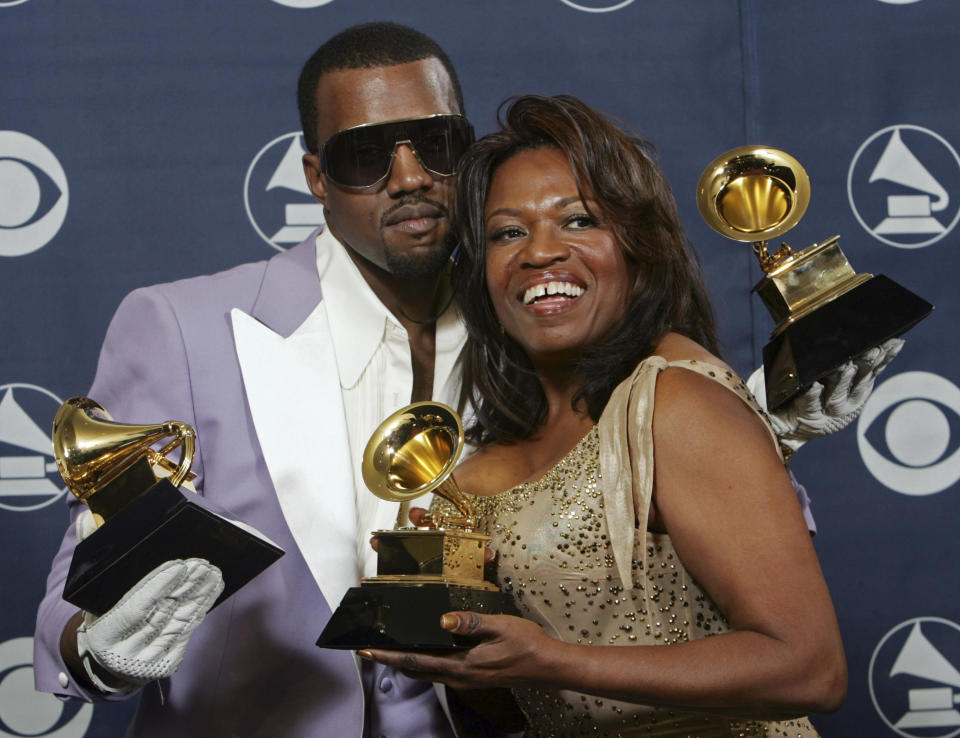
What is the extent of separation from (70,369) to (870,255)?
2.11 meters

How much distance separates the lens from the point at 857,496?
288cm

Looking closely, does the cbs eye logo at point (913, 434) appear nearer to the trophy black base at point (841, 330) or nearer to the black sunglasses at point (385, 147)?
the trophy black base at point (841, 330)

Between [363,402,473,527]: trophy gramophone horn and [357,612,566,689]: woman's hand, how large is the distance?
0.31 metres

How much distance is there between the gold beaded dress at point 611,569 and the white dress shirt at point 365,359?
420mm

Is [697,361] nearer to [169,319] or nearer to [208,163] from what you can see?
[169,319]

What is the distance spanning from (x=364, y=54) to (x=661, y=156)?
37.2 inches

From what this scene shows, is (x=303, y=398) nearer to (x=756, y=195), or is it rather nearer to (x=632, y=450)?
(x=632, y=450)

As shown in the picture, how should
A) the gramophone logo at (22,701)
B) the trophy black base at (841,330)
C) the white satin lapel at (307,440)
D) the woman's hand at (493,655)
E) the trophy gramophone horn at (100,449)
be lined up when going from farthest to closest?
1. the gramophone logo at (22,701)
2. the white satin lapel at (307,440)
3. the trophy black base at (841,330)
4. the trophy gramophone horn at (100,449)
5. the woman's hand at (493,655)

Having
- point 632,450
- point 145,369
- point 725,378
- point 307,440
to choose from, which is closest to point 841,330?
point 725,378

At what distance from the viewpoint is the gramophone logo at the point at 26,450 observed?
107 inches

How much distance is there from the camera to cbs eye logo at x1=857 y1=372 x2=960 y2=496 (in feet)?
9.43

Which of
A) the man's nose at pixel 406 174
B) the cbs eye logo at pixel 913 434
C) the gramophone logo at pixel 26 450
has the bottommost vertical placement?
the cbs eye logo at pixel 913 434

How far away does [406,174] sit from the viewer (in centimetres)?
217

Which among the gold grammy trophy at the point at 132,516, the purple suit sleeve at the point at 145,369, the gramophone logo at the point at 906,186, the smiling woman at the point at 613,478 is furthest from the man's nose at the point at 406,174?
the gramophone logo at the point at 906,186
